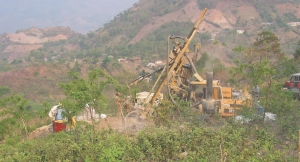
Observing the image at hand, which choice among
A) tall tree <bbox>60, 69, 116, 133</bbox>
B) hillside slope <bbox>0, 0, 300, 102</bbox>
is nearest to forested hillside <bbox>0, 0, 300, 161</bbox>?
tall tree <bbox>60, 69, 116, 133</bbox>

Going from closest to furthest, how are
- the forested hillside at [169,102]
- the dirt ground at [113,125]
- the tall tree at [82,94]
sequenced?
the forested hillside at [169,102], the tall tree at [82,94], the dirt ground at [113,125]

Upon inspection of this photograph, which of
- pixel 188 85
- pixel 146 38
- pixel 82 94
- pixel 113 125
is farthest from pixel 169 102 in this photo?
pixel 146 38

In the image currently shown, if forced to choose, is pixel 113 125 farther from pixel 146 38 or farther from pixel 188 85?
pixel 146 38

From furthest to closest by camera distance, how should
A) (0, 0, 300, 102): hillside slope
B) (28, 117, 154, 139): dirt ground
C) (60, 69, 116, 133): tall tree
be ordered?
(0, 0, 300, 102): hillside slope
(28, 117, 154, 139): dirt ground
(60, 69, 116, 133): tall tree

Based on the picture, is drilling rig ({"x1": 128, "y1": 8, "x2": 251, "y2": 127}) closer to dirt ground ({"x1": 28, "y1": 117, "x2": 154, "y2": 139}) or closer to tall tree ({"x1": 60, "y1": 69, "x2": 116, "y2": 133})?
dirt ground ({"x1": 28, "y1": 117, "x2": 154, "y2": 139})

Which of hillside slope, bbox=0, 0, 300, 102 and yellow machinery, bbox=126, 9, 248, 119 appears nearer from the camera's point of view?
yellow machinery, bbox=126, 9, 248, 119

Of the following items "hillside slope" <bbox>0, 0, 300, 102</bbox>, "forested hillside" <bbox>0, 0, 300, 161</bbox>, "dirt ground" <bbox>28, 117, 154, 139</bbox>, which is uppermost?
"hillside slope" <bbox>0, 0, 300, 102</bbox>

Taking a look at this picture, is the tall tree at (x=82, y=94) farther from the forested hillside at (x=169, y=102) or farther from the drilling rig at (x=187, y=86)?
the drilling rig at (x=187, y=86)

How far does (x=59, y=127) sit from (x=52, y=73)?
31.6m

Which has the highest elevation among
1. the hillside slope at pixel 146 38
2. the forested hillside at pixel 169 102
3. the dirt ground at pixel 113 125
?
the hillside slope at pixel 146 38

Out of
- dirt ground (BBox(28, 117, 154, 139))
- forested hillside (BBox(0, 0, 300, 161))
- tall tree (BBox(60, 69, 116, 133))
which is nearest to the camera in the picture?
forested hillside (BBox(0, 0, 300, 161))

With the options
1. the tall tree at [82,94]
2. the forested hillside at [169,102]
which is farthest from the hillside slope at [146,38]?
the tall tree at [82,94]

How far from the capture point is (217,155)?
557 cm

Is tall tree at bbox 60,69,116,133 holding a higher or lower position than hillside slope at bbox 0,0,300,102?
lower
